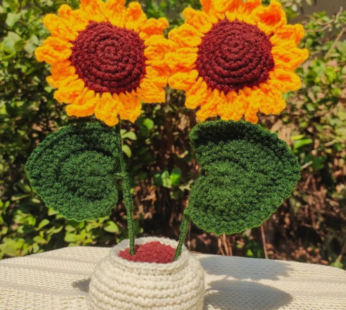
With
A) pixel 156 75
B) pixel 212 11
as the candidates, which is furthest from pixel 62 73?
pixel 212 11

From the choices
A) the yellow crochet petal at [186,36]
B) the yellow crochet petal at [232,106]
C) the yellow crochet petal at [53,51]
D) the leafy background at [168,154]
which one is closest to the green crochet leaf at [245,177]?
the yellow crochet petal at [232,106]

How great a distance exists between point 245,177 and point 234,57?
0.55ft

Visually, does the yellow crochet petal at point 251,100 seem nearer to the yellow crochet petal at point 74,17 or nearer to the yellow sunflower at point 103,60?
the yellow sunflower at point 103,60

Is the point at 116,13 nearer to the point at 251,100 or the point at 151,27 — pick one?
the point at 151,27

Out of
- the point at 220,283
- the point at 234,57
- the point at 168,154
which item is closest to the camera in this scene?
the point at 234,57

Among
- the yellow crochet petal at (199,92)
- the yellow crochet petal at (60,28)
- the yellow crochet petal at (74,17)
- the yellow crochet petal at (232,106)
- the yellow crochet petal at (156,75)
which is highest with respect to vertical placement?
the yellow crochet petal at (74,17)

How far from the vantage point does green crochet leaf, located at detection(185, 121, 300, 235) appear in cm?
54

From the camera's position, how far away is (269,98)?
1.83 feet

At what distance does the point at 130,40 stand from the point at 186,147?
2.36 ft

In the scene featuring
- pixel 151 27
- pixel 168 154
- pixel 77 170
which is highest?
pixel 151 27

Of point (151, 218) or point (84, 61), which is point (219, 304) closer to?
point (84, 61)

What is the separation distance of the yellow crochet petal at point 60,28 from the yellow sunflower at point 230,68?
0.46ft

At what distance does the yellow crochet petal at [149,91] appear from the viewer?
570 mm

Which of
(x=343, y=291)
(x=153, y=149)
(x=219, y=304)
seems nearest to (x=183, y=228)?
(x=219, y=304)
